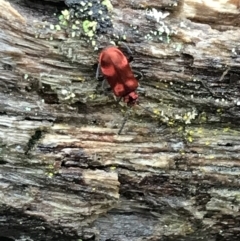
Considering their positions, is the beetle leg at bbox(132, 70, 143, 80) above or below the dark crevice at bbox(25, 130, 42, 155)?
above

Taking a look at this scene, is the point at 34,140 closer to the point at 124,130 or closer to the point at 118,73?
the point at 124,130

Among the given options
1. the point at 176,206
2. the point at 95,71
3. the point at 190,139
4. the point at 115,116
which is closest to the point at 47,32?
the point at 95,71

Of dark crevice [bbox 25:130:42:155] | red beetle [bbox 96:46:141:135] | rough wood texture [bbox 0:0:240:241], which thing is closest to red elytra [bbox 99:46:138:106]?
red beetle [bbox 96:46:141:135]

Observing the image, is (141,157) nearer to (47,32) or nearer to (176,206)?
(176,206)

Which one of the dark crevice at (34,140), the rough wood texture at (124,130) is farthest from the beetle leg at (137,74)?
the dark crevice at (34,140)

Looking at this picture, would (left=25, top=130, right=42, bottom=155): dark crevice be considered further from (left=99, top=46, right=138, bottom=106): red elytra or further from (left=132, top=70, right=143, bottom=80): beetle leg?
(left=132, top=70, right=143, bottom=80): beetle leg

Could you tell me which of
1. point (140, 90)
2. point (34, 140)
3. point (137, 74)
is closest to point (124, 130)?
point (140, 90)
